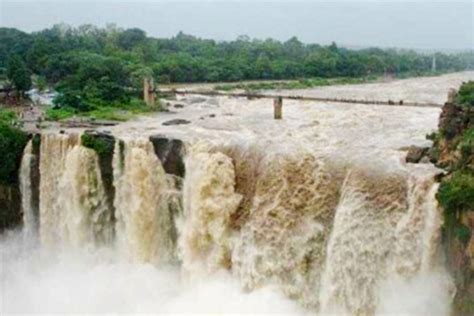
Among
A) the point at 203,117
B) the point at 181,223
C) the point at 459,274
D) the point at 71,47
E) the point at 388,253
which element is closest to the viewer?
the point at 459,274

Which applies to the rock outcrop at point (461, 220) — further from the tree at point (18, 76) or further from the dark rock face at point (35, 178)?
the tree at point (18, 76)

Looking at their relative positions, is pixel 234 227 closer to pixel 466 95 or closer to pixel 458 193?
pixel 458 193

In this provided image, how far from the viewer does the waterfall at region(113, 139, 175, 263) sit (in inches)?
758

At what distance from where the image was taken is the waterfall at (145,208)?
758 inches

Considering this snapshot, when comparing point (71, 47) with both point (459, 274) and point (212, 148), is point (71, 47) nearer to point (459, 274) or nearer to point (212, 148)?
point (212, 148)

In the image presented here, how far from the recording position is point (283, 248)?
660 inches

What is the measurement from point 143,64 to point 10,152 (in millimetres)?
21647

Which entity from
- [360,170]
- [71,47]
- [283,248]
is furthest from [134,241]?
[71,47]

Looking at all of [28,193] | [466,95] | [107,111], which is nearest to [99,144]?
[28,193]

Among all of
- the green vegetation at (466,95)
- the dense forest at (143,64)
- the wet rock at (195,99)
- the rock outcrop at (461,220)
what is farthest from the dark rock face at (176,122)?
the rock outcrop at (461,220)

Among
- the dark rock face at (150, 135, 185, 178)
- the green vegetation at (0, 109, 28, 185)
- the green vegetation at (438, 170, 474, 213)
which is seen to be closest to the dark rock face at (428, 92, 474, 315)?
the green vegetation at (438, 170, 474, 213)

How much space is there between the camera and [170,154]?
19594 mm

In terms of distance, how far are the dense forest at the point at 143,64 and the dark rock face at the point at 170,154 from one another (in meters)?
9.15

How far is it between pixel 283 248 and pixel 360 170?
275 cm
